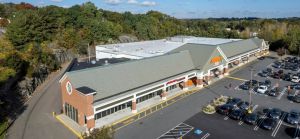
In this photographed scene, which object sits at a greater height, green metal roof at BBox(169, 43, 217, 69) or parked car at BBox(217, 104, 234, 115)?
green metal roof at BBox(169, 43, 217, 69)

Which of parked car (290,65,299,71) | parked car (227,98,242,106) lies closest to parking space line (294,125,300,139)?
parked car (227,98,242,106)

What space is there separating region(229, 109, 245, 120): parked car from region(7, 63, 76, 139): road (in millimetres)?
24534

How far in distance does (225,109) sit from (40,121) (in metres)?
30.6

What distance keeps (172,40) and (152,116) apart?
50888mm

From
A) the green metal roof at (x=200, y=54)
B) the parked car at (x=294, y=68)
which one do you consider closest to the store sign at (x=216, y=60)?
the green metal roof at (x=200, y=54)

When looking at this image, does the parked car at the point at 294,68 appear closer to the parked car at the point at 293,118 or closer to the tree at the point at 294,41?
the tree at the point at 294,41

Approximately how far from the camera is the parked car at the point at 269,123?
33.7m

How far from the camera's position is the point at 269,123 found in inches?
1344

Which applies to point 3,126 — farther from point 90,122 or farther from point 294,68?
point 294,68

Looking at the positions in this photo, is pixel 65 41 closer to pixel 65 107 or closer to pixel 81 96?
pixel 65 107

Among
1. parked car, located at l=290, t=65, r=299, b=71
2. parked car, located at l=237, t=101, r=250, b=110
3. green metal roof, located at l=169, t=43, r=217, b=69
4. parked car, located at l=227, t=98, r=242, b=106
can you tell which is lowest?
parked car, located at l=237, t=101, r=250, b=110

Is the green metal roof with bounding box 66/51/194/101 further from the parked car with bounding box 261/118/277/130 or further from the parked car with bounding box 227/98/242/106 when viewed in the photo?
Result: the parked car with bounding box 261/118/277/130

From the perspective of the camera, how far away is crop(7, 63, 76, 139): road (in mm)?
33000

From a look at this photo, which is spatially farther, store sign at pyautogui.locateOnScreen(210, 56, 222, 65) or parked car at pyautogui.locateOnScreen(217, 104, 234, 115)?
store sign at pyautogui.locateOnScreen(210, 56, 222, 65)
